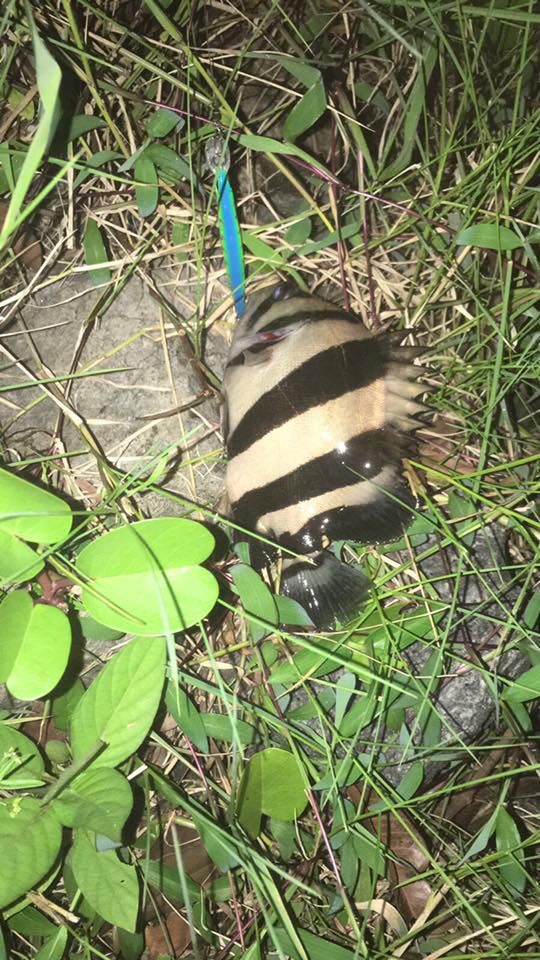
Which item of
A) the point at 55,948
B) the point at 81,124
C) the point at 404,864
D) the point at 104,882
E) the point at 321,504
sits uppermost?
the point at 81,124

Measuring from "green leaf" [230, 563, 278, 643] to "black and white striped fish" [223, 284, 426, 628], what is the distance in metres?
0.05

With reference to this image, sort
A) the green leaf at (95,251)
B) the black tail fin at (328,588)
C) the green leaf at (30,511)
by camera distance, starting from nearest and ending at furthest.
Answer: the green leaf at (30,511) < the black tail fin at (328,588) < the green leaf at (95,251)

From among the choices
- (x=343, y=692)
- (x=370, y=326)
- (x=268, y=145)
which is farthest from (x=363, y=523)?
(x=268, y=145)

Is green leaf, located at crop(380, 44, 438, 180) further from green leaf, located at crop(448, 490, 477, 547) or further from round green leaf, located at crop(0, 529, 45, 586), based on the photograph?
round green leaf, located at crop(0, 529, 45, 586)

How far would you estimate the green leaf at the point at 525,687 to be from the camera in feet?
4.39

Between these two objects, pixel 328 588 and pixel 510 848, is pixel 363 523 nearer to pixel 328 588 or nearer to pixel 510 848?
pixel 328 588

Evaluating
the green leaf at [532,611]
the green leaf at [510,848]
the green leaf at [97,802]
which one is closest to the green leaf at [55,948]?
the green leaf at [97,802]

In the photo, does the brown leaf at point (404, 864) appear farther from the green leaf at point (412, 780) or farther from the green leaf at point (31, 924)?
the green leaf at point (31, 924)

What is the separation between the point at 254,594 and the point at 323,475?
260 millimetres

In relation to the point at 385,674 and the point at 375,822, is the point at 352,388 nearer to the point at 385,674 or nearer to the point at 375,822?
the point at 385,674

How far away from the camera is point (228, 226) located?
1426 millimetres

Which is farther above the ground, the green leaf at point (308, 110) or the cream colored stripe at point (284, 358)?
the green leaf at point (308, 110)

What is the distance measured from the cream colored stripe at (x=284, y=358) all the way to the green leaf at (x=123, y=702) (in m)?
0.45

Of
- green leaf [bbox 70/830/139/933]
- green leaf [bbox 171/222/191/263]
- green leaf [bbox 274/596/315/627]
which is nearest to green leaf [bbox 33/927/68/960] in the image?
green leaf [bbox 70/830/139/933]
